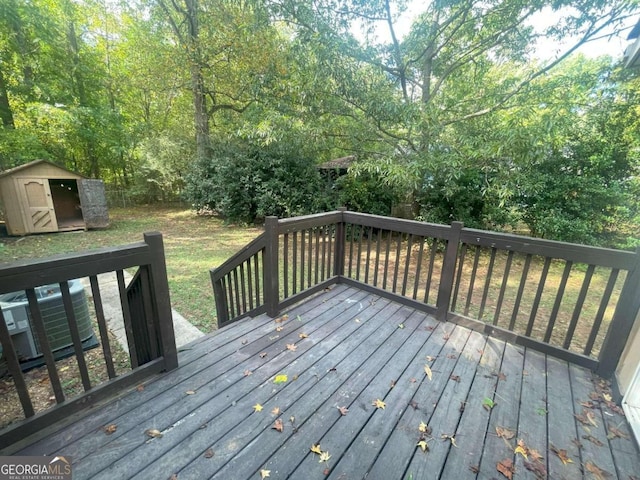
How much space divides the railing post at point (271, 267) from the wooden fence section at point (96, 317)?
0.93 meters

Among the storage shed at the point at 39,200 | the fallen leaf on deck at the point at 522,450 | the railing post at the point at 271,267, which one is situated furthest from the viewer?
the storage shed at the point at 39,200

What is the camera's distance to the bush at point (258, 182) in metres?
8.45

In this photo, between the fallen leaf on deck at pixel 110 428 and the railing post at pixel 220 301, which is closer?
the fallen leaf on deck at pixel 110 428

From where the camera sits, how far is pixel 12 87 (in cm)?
960

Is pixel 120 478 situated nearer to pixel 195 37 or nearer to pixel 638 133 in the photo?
pixel 638 133

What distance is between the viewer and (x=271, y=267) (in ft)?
8.45

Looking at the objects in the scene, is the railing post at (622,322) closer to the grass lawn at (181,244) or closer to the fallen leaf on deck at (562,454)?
the fallen leaf on deck at (562,454)

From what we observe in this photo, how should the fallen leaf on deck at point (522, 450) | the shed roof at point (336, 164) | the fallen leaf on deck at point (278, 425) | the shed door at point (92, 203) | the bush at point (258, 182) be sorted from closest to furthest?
the fallen leaf on deck at point (522, 450) < the fallen leaf on deck at point (278, 425) < the shed roof at point (336, 164) < the shed door at point (92, 203) < the bush at point (258, 182)

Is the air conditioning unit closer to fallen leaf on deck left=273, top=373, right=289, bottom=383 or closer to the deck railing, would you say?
the deck railing

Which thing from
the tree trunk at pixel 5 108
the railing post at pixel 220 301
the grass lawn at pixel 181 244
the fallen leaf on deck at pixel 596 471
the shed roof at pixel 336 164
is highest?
the tree trunk at pixel 5 108

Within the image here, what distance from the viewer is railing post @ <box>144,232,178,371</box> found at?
5.68ft

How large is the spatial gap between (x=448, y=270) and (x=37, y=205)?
34.4 ft

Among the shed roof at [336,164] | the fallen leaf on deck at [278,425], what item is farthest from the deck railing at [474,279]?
the shed roof at [336,164]

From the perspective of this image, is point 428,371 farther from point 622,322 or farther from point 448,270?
point 622,322
